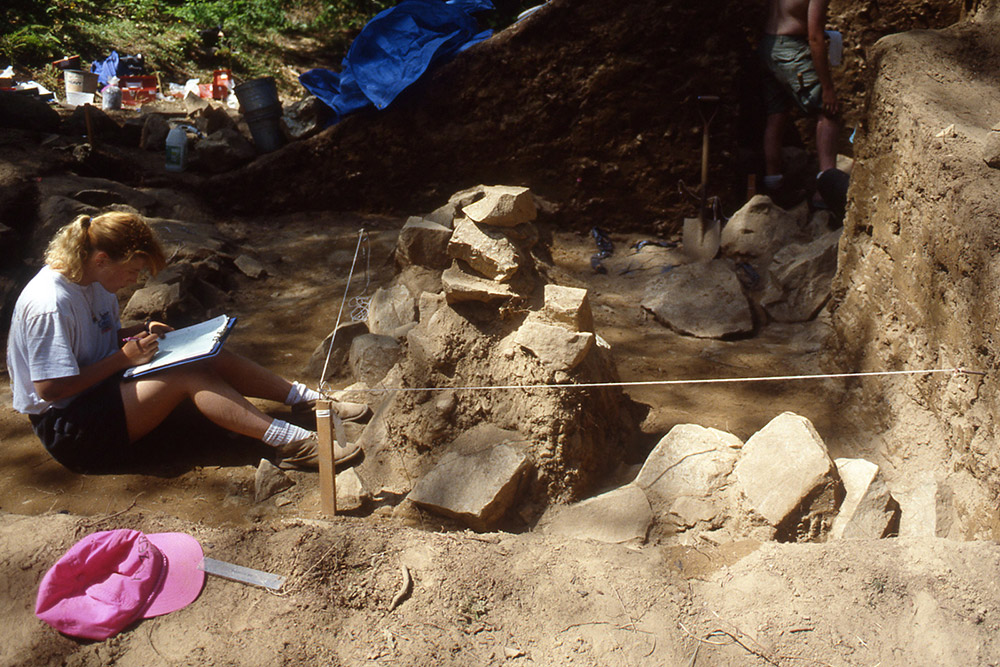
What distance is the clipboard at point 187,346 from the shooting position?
313 cm

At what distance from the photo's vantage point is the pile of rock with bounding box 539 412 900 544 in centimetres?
260

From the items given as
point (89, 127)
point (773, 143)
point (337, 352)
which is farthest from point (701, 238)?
point (89, 127)

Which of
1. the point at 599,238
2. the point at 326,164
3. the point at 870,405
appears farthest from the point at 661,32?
the point at 870,405

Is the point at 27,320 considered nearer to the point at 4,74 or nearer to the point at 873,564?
the point at 873,564

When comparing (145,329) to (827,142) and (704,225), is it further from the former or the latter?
(827,142)

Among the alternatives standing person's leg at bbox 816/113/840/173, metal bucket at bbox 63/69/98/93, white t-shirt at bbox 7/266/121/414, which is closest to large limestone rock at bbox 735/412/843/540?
white t-shirt at bbox 7/266/121/414

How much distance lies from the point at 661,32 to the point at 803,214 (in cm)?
178

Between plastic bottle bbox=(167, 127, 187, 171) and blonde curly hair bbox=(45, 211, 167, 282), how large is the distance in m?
4.23

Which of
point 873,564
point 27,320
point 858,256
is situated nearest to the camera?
point 873,564

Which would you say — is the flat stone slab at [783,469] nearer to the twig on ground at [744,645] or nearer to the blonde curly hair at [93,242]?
the twig on ground at [744,645]

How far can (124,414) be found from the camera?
10.4 feet

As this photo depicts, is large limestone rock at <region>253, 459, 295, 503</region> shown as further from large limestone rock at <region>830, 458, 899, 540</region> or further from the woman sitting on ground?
large limestone rock at <region>830, 458, 899, 540</region>

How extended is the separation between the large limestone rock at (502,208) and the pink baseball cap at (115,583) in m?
1.59

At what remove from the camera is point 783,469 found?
8.71ft
